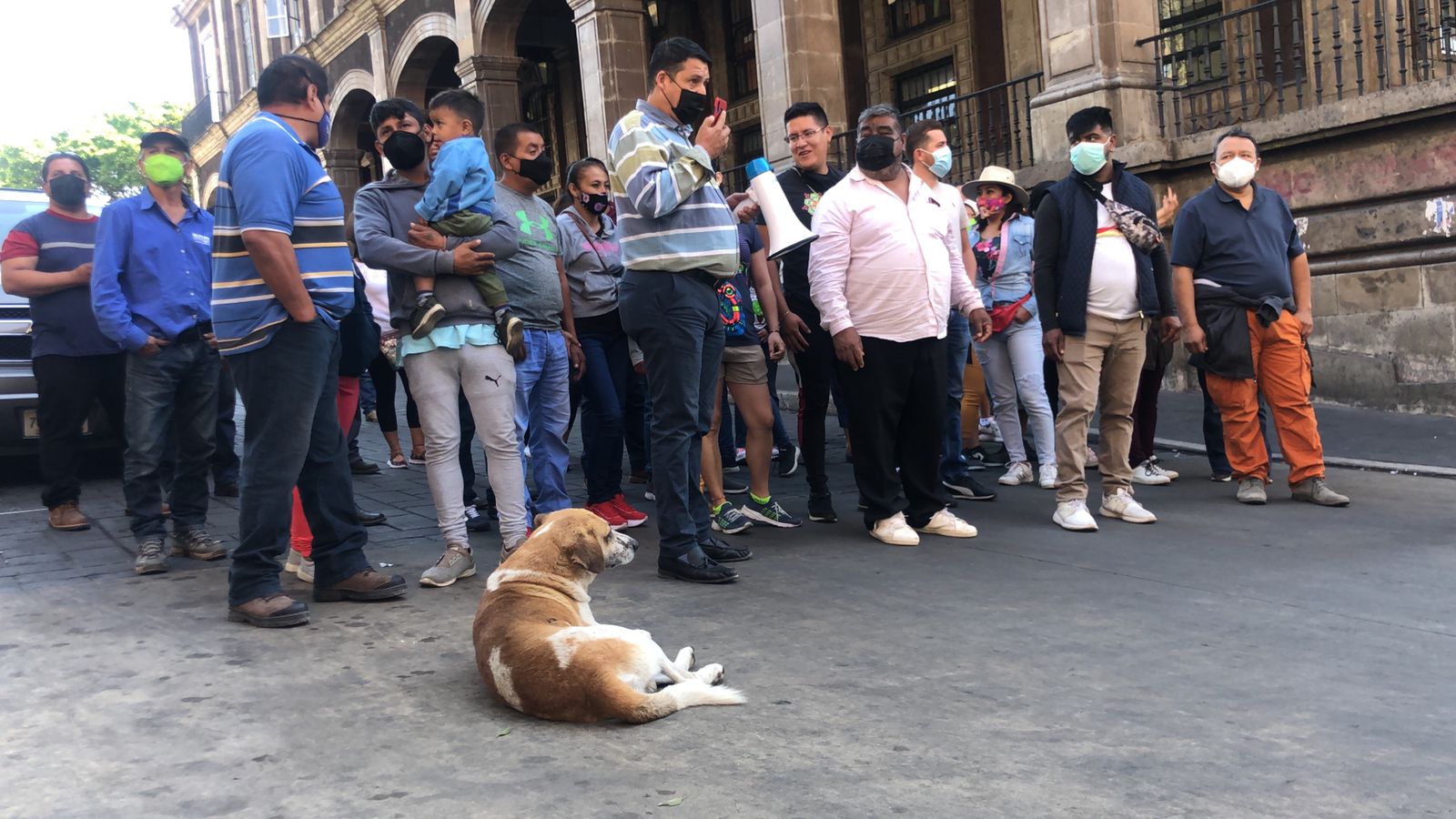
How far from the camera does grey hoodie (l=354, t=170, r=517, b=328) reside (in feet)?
16.0

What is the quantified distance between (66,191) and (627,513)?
12.5 feet

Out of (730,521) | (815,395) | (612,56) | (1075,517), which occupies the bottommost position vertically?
(1075,517)

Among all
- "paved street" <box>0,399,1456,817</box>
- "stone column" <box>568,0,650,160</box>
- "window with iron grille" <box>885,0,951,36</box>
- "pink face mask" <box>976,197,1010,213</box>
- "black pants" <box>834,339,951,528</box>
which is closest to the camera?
"paved street" <box>0,399,1456,817</box>

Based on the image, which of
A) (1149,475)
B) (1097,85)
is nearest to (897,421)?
(1149,475)

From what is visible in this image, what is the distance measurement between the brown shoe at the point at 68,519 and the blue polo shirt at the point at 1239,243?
6.43 meters

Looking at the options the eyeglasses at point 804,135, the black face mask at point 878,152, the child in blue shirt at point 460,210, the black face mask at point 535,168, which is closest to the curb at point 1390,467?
the black face mask at point 878,152

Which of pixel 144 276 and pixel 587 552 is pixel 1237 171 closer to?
pixel 587 552

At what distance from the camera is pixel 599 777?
2791 millimetres

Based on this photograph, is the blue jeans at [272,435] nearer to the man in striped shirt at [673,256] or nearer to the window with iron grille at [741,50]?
the man in striped shirt at [673,256]

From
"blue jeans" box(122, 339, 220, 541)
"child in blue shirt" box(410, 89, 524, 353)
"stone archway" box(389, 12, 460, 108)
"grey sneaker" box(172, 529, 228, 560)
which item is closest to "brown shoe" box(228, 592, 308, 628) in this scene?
"child in blue shirt" box(410, 89, 524, 353)

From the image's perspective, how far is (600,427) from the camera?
6.21 meters

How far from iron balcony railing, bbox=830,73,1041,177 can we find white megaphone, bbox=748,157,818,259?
26.7 ft

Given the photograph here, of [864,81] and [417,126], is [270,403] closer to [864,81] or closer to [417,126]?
[417,126]

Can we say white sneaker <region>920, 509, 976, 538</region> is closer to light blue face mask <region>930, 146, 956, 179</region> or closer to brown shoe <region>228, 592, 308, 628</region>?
light blue face mask <region>930, 146, 956, 179</region>
